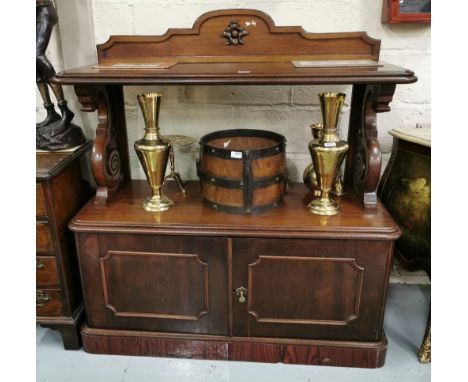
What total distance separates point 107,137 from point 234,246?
1.99 feet

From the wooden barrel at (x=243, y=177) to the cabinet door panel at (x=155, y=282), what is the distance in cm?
16

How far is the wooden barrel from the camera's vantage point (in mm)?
1396

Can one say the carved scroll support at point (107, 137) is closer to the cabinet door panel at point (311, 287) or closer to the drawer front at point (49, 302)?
the drawer front at point (49, 302)

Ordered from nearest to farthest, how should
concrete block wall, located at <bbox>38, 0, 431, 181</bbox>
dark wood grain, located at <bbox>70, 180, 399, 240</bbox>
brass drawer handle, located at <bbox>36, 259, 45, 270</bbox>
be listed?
dark wood grain, located at <bbox>70, 180, 399, 240</bbox>
brass drawer handle, located at <bbox>36, 259, 45, 270</bbox>
concrete block wall, located at <bbox>38, 0, 431, 181</bbox>

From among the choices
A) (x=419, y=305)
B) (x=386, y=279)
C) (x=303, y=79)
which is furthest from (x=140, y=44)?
(x=419, y=305)

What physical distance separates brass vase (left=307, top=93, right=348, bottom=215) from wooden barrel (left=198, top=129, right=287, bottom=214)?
0.13 m

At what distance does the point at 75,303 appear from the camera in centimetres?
161

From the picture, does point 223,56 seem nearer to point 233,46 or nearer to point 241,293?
point 233,46

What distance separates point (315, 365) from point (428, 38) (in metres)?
1.31

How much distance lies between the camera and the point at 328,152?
4.62 ft

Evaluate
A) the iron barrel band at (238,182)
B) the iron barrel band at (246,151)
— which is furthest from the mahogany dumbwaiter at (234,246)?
the iron barrel band at (246,151)

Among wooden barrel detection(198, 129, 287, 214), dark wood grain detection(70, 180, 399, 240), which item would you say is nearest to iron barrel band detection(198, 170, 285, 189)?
wooden barrel detection(198, 129, 287, 214)

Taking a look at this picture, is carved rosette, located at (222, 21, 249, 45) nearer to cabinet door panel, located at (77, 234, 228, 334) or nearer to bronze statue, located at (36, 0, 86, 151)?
bronze statue, located at (36, 0, 86, 151)

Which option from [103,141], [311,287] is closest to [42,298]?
[103,141]
